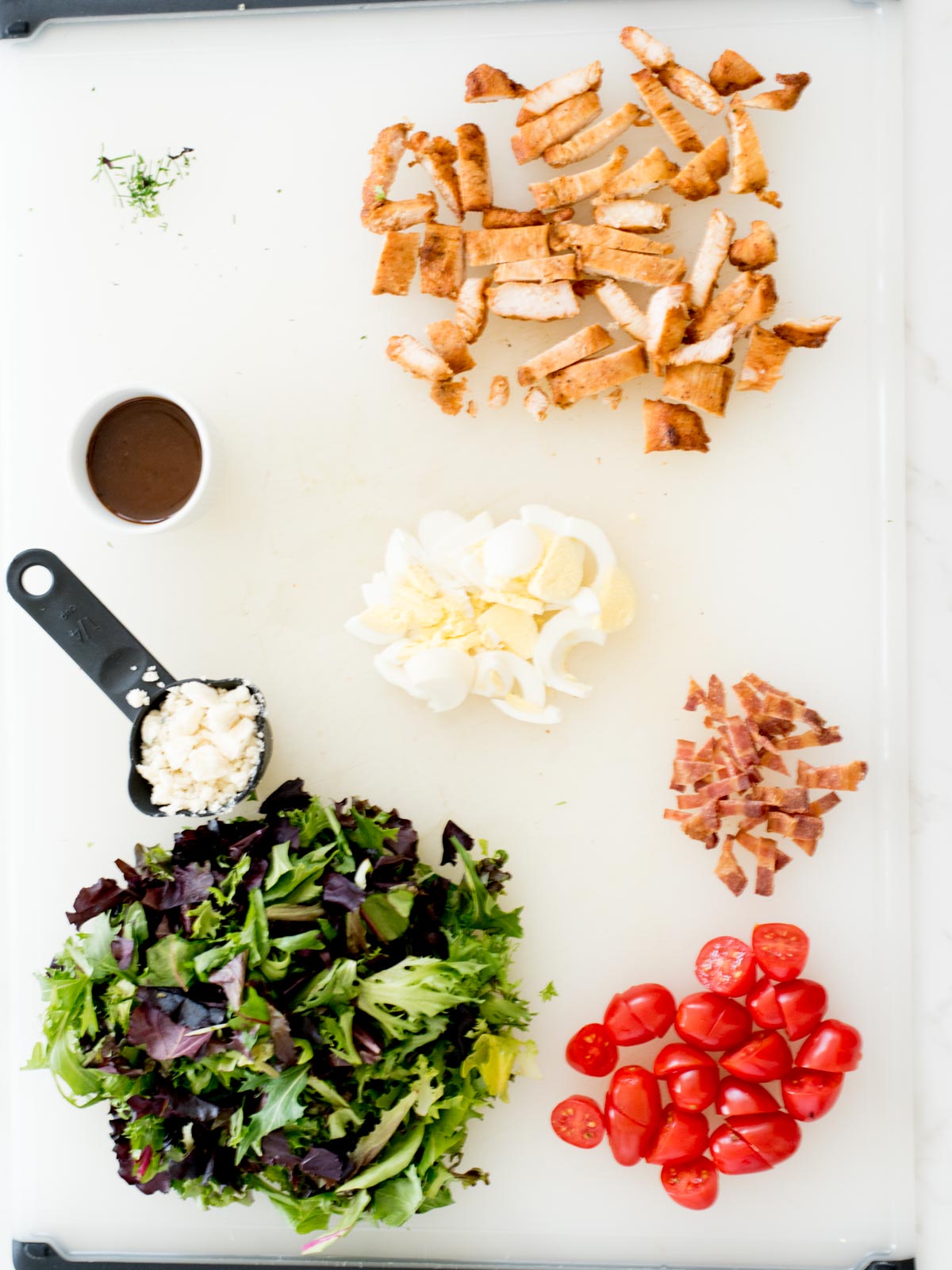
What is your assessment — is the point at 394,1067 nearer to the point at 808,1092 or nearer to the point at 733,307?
the point at 808,1092

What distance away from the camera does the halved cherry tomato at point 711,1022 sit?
1.47 metres

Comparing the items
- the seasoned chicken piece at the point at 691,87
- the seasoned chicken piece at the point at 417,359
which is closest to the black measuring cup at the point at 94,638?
the seasoned chicken piece at the point at 417,359

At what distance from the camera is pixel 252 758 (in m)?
1.45

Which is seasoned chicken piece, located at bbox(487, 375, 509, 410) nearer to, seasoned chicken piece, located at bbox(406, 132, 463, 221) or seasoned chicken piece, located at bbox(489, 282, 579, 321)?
seasoned chicken piece, located at bbox(489, 282, 579, 321)

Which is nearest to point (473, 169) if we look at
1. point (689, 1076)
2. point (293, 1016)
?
point (293, 1016)

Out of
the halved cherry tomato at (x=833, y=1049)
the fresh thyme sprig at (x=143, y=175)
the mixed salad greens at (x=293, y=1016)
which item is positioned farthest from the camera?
the fresh thyme sprig at (x=143, y=175)

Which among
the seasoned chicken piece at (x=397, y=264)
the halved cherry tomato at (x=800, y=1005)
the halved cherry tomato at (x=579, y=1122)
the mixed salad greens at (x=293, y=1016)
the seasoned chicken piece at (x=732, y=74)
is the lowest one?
the halved cherry tomato at (x=800, y=1005)

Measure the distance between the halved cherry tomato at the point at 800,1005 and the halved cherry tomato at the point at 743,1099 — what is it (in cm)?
9

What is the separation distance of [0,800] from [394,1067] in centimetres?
75

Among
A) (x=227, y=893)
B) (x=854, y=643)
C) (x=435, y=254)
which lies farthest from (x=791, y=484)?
(x=227, y=893)

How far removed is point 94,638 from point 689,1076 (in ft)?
3.44

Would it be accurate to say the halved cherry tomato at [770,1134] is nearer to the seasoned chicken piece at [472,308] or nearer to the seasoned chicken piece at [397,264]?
the seasoned chicken piece at [472,308]

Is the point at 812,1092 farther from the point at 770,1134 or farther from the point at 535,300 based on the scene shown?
the point at 535,300

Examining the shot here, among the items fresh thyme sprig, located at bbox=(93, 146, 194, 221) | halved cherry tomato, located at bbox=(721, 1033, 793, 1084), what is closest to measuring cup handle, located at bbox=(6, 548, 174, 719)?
fresh thyme sprig, located at bbox=(93, 146, 194, 221)
